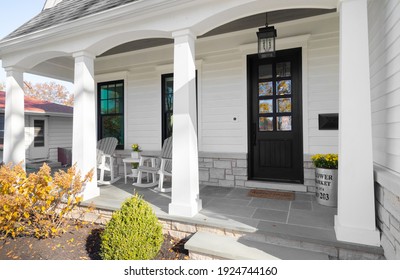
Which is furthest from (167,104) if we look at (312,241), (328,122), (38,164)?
(38,164)

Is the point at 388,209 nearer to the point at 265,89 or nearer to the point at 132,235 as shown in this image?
the point at 132,235

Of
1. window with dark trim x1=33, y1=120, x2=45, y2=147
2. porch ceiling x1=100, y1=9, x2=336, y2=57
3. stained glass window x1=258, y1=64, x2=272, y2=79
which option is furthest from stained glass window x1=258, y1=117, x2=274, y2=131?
window with dark trim x1=33, y1=120, x2=45, y2=147

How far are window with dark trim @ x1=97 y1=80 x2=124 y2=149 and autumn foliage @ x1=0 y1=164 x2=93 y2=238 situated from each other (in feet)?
8.76

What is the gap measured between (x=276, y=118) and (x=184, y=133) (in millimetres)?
1949

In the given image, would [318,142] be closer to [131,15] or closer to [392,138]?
[392,138]

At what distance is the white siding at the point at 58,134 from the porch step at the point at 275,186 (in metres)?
8.78

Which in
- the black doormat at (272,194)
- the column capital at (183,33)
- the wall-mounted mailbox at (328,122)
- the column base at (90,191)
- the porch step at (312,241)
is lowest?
the porch step at (312,241)

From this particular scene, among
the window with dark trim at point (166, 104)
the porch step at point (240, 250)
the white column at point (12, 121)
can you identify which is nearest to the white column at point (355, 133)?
the porch step at point (240, 250)

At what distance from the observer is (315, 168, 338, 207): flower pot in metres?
3.02

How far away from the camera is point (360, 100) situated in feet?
6.85

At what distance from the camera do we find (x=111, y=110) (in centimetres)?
564

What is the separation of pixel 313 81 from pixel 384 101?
1655 mm

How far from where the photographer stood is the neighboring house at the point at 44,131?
8.69 metres

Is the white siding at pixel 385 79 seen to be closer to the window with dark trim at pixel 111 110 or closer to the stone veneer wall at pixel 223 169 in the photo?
the stone veneer wall at pixel 223 169
